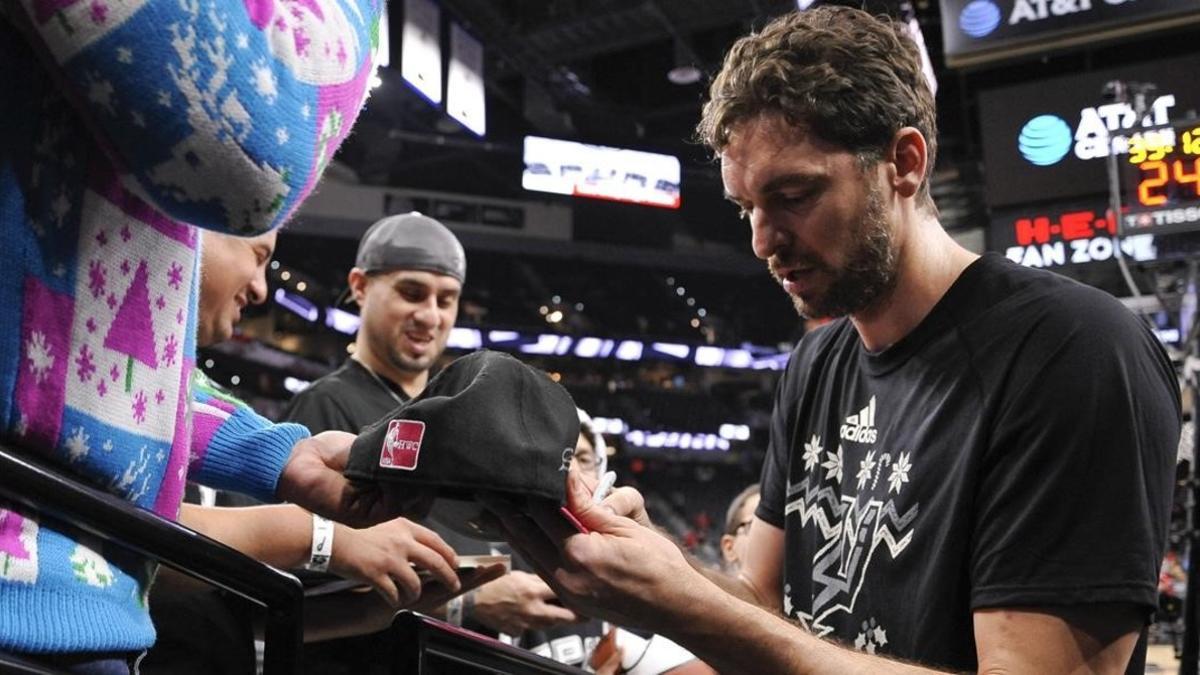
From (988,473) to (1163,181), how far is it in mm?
5013

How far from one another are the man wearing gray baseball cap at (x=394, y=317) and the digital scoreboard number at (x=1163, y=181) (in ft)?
13.2

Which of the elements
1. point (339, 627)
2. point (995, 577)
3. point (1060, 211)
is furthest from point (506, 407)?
point (1060, 211)

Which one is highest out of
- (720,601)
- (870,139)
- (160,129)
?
(870,139)

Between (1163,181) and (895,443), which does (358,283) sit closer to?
(895,443)

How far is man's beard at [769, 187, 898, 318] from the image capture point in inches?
65.1

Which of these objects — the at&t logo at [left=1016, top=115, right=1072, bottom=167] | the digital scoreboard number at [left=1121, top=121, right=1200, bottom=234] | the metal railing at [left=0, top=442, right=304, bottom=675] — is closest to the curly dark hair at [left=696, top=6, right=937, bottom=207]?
the metal railing at [left=0, top=442, right=304, bottom=675]

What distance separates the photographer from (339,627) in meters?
1.67

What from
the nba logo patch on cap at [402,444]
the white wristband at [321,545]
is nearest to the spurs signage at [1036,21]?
the white wristband at [321,545]

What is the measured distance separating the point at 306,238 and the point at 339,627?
16911 mm

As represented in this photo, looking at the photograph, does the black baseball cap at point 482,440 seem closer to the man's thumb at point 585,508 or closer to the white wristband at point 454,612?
the man's thumb at point 585,508

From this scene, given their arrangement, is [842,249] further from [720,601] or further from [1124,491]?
[720,601]

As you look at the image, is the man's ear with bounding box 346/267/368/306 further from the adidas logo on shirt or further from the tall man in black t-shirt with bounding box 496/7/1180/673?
the adidas logo on shirt

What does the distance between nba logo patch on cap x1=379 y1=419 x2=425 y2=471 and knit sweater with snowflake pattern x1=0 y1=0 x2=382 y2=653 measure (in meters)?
0.21

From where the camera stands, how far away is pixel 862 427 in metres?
1.71
